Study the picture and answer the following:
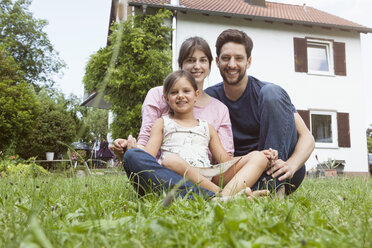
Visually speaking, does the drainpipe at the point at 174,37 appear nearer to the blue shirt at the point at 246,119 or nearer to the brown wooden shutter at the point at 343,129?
the brown wooden shutter at the point at 343,129

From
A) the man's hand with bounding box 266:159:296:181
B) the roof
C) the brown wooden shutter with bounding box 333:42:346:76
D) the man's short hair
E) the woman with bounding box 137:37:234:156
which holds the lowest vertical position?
the man's hand with bounding box 266:159:296:181

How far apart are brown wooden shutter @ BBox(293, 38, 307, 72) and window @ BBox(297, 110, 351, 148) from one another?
1.35 meters

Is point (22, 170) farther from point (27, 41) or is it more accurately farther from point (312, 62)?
point (27, 41)

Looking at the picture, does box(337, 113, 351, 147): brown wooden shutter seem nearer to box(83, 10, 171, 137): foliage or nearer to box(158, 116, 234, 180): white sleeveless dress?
box(83, 10, 171, 137): foliage

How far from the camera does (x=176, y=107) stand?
7.77ft

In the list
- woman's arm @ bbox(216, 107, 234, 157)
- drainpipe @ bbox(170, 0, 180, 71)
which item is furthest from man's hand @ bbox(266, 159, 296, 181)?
drainpipe @ bbox(170, 0, 180, 71)

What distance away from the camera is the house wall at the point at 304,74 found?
10.0 meters

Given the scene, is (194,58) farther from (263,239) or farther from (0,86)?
(0,86)

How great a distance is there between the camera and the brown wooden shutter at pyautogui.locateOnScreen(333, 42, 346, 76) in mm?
10711

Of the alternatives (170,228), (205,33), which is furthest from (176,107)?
(205,33)

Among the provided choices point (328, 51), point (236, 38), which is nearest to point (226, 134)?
point (236, 38)

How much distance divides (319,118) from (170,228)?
10529 mm

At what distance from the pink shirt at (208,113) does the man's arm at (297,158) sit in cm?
44

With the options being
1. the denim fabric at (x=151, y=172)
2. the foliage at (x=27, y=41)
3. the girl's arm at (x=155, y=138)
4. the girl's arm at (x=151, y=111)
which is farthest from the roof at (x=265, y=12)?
the foliage at (x=27, y=41)
